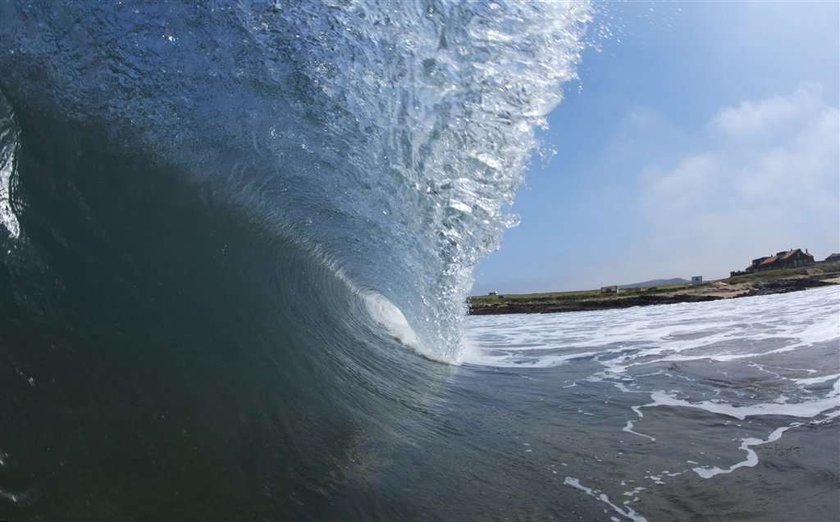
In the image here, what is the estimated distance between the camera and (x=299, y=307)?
27.2ft

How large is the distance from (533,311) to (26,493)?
3518 centimetres

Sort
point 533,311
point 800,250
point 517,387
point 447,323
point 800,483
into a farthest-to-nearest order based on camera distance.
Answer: point 800,250, point 533,311, point 447,323, point 517,387, point 800,483

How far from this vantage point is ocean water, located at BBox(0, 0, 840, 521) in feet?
11.6

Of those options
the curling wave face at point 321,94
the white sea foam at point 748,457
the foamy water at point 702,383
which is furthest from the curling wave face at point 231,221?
the white sea foam at point 748,457

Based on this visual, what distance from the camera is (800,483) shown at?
3787mm

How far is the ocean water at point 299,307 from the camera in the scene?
3.52m

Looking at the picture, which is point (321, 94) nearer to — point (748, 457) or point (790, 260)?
point (748, 457)

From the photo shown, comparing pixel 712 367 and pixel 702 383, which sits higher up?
pixel 712 367

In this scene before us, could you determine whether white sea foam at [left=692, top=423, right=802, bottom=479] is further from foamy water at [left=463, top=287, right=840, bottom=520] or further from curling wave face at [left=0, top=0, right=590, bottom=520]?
curling wave face at [left=0, top=0, right=590, bottom=520]

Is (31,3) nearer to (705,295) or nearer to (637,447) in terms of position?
(637,447)

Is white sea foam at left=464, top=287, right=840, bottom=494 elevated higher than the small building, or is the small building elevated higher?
the small building

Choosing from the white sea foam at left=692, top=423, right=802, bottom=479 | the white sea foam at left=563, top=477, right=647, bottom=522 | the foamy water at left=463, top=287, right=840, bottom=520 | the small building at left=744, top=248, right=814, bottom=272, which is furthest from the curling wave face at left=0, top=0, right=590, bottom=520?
the small building at left=744, top=248, right=814, bottom=272

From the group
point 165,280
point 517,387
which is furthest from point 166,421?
point 517,387

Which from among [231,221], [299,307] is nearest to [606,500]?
[299,307]
